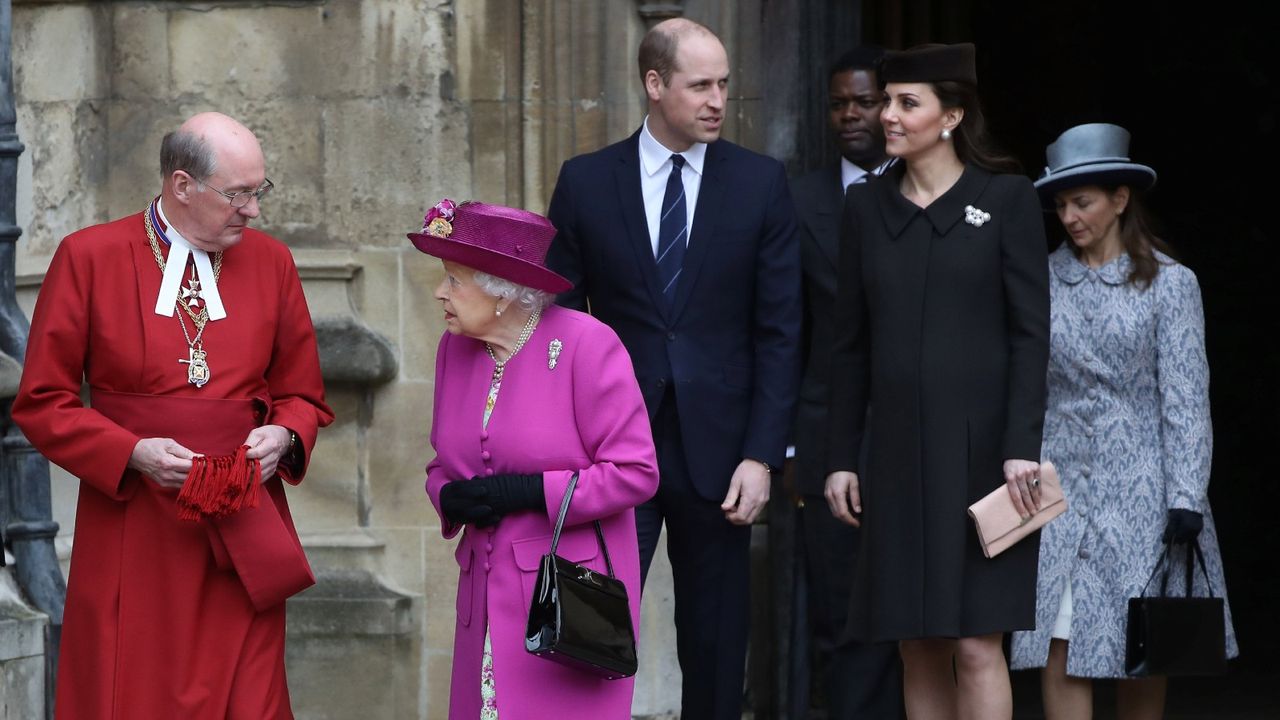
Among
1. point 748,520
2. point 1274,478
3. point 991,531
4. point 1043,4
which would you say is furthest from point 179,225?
point 1274,478

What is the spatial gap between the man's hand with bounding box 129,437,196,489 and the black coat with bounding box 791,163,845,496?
1907 millimetres

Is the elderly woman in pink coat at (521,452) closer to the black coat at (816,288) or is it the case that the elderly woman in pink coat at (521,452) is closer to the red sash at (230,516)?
the red sash at (230,516)

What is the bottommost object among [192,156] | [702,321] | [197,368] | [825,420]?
[825,420]

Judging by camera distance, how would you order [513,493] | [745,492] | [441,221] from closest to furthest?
[513,493] < [441,221] < [745,492]

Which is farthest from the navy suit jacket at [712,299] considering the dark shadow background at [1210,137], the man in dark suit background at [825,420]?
the dark shadow background at [1210,137]

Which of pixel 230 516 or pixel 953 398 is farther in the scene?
pixel 953 398

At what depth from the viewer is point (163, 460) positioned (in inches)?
204

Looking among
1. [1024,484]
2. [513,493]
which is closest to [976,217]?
[1024,484]

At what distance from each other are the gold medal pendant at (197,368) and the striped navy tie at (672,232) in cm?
133

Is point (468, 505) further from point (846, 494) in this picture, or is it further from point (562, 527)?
point (846, 494)

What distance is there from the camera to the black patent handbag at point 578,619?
15.9 ft

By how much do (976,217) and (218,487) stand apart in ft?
6.51

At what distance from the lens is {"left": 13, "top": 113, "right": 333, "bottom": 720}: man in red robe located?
526cm

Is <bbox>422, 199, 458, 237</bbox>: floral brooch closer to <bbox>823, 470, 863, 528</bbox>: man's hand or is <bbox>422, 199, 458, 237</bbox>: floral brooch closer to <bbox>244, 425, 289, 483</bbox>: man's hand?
<bbox>244, 425, 289, 483</bbox>: man's hand
